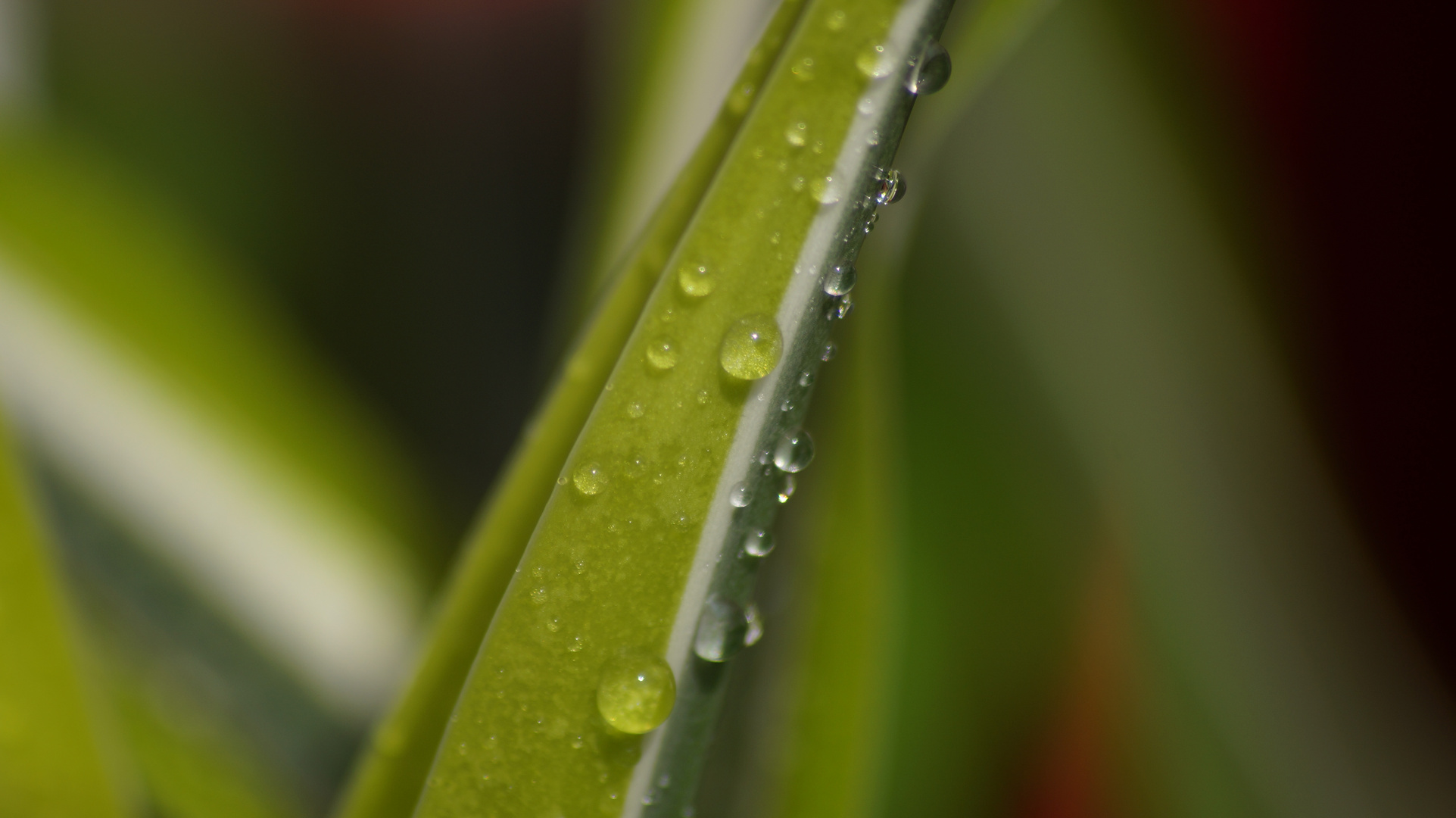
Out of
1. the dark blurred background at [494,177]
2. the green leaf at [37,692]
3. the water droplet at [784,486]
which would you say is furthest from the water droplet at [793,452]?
the dark blurred background at [494,177]

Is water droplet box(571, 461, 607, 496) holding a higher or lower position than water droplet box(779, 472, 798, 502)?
lower

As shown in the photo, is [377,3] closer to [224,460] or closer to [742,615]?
[224,460]

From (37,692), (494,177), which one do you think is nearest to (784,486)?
(37,692)

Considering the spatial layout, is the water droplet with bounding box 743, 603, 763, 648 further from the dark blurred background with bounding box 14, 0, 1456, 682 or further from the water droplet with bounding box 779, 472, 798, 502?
the dark blurred background with bounding box 14, 0, 1456, 682

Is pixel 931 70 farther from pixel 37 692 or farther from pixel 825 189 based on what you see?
pixel 37 692

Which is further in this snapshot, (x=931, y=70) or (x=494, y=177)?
(x=494, y=177)

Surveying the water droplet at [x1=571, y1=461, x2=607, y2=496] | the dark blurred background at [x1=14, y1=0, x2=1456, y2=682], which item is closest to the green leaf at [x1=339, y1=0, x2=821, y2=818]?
the water droplet at [x1=571, y1=461, x2=607, y2=496]
